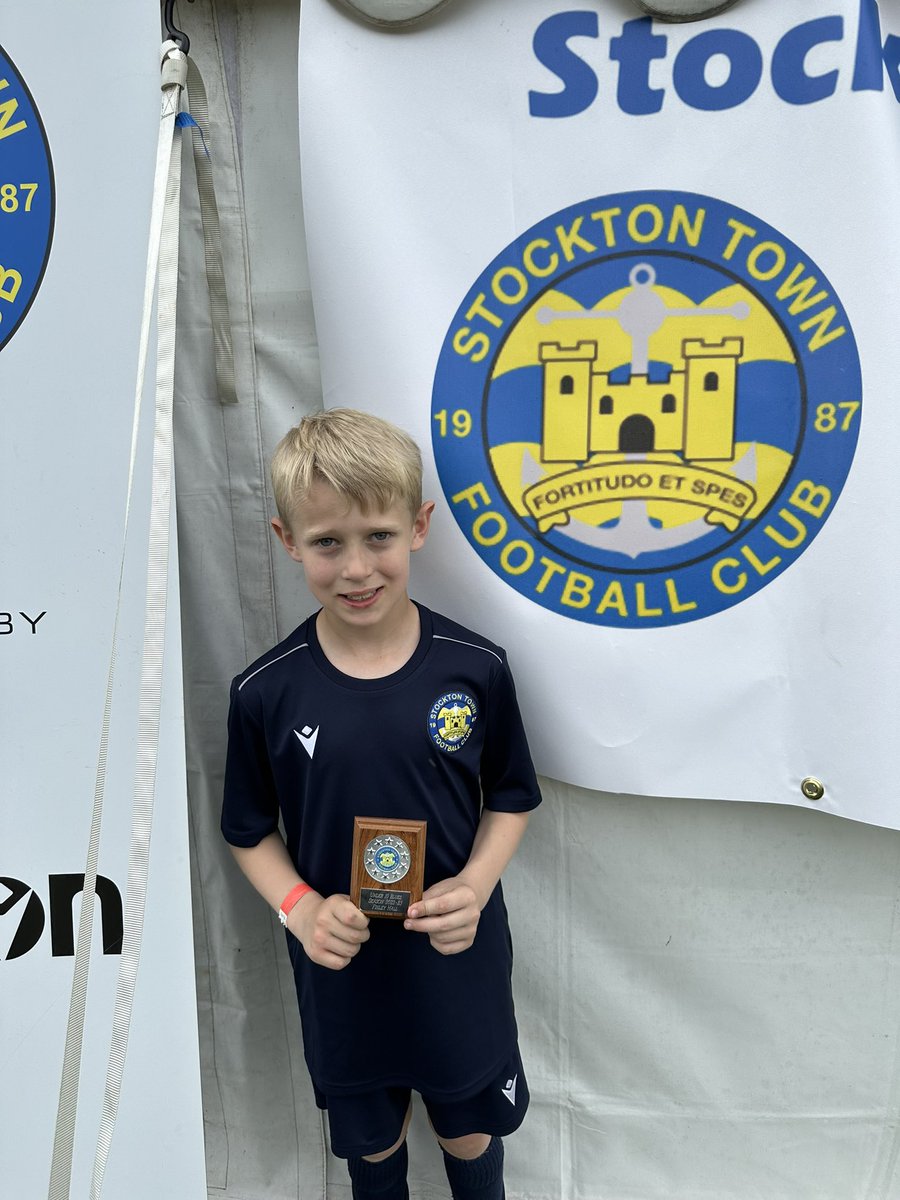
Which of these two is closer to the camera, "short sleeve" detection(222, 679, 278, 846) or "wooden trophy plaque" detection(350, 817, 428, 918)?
"wooden trophy plaque" detection(350, 817, 428, 918)

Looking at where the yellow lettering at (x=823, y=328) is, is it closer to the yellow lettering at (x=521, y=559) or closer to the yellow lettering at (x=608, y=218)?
the yellow lettering at (x=608, y=218)

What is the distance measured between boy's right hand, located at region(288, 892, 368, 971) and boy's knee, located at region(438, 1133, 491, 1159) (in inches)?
14.3

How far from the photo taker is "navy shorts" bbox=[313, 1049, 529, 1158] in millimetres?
1174

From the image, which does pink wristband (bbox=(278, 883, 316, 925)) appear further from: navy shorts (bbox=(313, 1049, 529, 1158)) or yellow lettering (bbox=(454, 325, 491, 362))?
yellow lettering (bbox=(454, 325, 491, 362))

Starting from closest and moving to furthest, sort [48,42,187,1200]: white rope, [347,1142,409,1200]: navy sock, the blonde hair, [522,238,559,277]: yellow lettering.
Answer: [48,42,187,1200]: white rope, the blonde hair, [522,238,559,277]: yellow lettering, [347,1142,409,1200]: navy sock

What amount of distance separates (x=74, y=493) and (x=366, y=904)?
2.09ft

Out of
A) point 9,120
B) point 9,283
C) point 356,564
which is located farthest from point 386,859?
point 9,120

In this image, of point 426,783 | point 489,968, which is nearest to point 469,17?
point 426,783

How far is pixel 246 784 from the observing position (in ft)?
3.85

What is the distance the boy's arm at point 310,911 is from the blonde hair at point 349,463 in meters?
0.43

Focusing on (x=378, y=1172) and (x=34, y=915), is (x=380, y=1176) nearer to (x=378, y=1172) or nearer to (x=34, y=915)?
(x=378, y=1172)

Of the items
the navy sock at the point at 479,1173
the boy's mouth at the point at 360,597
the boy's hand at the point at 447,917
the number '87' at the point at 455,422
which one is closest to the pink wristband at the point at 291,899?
the boy's hand at the point at 447,917

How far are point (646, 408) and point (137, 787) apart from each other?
764 mm

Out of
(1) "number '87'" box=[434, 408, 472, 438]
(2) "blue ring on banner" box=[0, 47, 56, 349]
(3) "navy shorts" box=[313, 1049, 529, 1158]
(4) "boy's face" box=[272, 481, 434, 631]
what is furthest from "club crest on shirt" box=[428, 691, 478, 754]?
(2) "blue ring on banner" box=[0, 47, 56, 349]
